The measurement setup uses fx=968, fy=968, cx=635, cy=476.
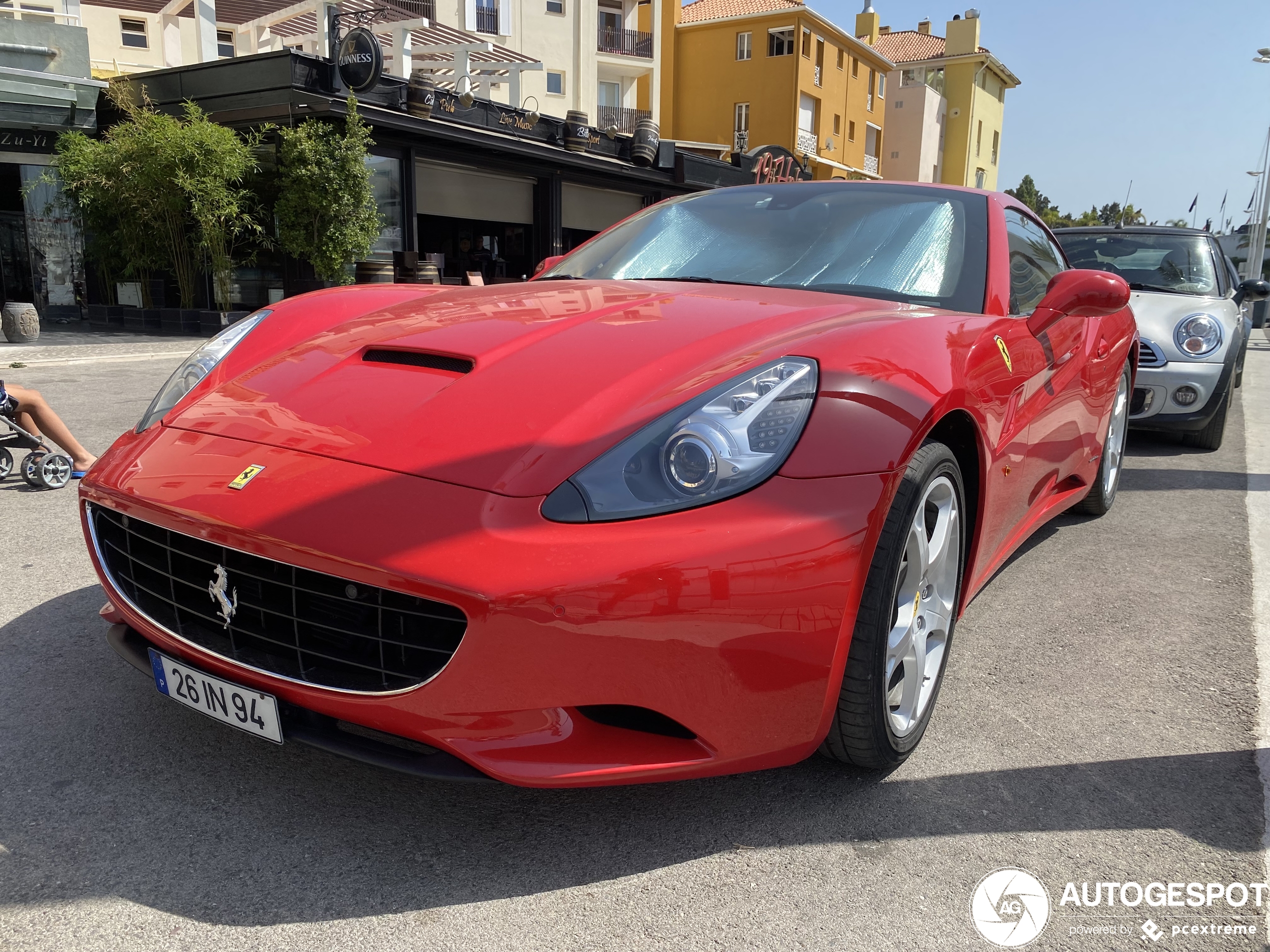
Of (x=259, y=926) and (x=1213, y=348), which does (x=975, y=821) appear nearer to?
(x=259, y=926)

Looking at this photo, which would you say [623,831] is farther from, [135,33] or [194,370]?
[135,33]

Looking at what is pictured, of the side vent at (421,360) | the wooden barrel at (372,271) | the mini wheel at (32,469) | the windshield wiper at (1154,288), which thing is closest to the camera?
the side vent at (421,360)

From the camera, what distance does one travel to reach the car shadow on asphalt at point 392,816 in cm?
170

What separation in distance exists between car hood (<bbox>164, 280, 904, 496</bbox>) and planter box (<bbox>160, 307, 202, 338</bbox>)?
551 inches

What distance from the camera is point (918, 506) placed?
6.45 feet

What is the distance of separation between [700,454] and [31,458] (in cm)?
397

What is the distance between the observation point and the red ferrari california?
5.30 feet

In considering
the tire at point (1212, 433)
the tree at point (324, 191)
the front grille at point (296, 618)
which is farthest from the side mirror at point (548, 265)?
the tree at point (324, 191)

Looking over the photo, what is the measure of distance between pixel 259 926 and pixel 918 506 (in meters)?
1.42

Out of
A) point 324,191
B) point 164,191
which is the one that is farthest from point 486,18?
point 164,191

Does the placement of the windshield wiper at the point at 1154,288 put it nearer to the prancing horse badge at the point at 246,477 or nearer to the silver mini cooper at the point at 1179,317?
the silver mini cooper at the point at 1179,317

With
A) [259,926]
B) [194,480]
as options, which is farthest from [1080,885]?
[194,480]

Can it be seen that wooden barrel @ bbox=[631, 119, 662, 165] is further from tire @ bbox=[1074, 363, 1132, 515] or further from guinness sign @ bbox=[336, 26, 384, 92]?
tire @ bbox=[1074, 363, 1132, 515]

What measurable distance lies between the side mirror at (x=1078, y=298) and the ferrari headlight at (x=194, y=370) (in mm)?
2198
